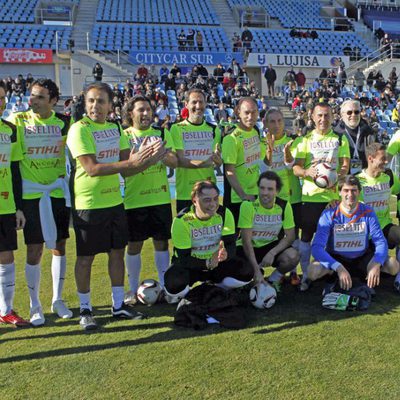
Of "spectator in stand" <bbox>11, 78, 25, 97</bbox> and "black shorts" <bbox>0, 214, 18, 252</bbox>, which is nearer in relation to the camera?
"black shorts" <bbox>0, 214, 18, 252</bbox>

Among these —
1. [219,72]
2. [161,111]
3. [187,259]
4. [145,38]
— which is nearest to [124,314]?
[187,259]

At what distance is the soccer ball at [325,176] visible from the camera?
4.52m

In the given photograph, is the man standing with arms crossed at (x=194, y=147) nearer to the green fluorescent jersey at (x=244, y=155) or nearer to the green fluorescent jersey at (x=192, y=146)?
the green fluorescent jersey at (x=192, y=146)

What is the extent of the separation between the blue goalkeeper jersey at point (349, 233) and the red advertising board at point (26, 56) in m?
20.2

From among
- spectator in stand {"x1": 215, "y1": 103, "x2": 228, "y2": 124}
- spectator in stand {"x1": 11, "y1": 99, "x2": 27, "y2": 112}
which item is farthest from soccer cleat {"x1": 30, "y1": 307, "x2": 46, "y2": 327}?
spectator in stand {"x1": 11, "y1": 99, "x2": 27, "y2": 112}

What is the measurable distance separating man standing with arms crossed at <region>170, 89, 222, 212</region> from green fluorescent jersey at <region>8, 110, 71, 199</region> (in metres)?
1.08

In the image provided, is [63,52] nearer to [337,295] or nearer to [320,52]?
[320,52]

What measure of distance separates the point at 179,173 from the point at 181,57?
60.6ft

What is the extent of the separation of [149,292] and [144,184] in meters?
1.00

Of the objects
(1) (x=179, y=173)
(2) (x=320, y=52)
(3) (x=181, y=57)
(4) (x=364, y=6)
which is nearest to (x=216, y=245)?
(1) (x=179, y=173)

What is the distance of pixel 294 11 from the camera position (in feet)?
103

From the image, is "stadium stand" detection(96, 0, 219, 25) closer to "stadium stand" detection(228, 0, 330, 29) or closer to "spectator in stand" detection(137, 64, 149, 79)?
"stadium stand" detection(228, 0, 330, 29)

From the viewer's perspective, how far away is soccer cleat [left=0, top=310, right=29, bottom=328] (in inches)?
155

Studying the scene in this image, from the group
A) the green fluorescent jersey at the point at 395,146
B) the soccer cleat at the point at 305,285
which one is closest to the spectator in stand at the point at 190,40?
the green fluorescent jersey at the point at 395,146
